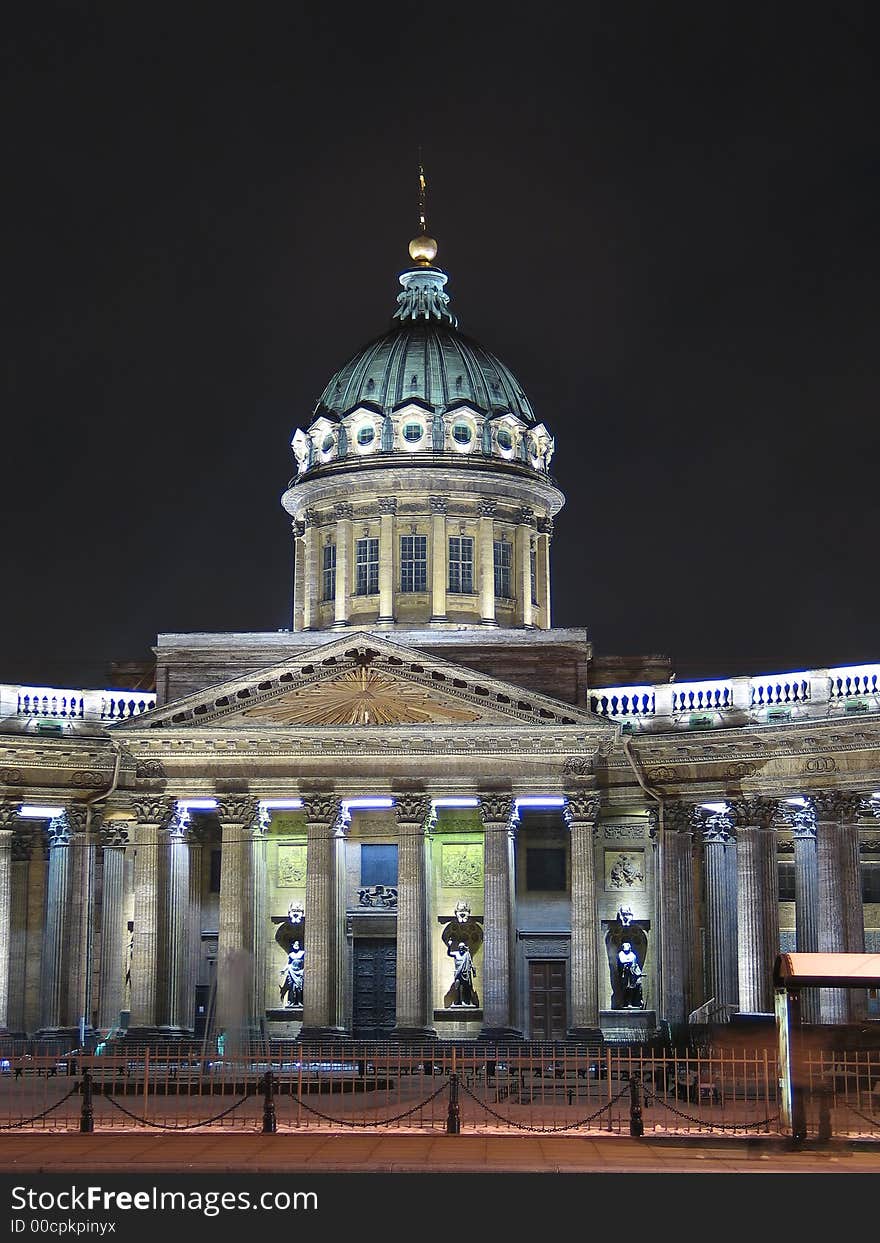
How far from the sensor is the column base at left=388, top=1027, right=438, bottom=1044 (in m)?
58.6

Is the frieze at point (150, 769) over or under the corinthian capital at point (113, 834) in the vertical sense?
over

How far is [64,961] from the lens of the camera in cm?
6269

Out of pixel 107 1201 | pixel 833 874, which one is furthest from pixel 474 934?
pixel 107 1201

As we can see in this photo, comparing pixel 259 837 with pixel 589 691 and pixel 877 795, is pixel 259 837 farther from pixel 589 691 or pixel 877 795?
pixel 877 795

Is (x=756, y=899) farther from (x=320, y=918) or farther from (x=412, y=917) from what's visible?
(x=320, y=918)

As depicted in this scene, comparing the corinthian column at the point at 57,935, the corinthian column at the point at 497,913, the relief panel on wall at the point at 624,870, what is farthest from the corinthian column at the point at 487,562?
the corinthian column at the point at 57,935

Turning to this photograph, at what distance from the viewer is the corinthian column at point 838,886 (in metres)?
55.8

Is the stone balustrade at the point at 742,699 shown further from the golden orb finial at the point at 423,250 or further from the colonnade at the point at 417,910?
the golden orb finial at the point at 423,250

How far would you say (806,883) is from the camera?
193 ft

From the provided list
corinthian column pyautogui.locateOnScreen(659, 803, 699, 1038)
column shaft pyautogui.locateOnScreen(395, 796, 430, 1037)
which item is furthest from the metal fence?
corinthian column pyautogui.locateOnScreen(659, 803, 699, 1038)

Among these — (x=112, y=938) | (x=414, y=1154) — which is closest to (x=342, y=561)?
(x=112, y=938)

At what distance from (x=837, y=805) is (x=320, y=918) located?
16.3 m

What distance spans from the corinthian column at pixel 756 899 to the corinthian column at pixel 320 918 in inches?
497

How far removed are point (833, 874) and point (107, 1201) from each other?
111ft
